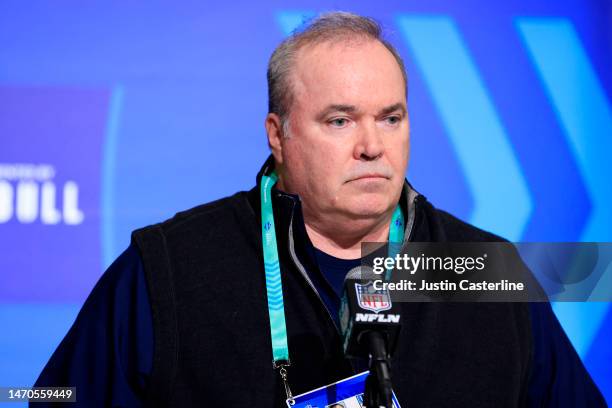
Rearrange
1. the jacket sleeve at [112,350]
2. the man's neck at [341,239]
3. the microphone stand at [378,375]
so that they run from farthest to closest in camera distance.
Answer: the man's neck at [341,239] → the jacket sleeve at [112,350] → the microphone stand at [378,375]

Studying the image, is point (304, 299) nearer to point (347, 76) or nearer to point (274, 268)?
point (274, 268)

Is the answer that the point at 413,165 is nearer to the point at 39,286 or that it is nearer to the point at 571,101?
the point at 571,101

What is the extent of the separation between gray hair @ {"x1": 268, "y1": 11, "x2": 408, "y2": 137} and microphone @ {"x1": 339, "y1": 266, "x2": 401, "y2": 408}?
0.77 metres

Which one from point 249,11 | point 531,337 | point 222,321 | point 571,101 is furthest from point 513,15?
point 222,321

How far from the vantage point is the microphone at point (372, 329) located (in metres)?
1.42

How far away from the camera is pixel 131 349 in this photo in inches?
77.8

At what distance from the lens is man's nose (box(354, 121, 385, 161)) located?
2.02 meters

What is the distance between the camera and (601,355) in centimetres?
319

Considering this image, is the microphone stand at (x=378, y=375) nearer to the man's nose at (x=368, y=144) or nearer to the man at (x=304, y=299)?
the man at (x=304, y=299)

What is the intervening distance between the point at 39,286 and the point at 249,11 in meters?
1.16

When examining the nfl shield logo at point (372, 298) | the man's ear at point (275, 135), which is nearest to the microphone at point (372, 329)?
the nfl shield logo at point (372, 298)

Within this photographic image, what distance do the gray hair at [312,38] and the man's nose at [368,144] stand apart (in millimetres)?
231

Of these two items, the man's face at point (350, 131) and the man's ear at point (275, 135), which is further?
the man's ear at point (275, 135)

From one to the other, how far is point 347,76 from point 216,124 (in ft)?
3.35
